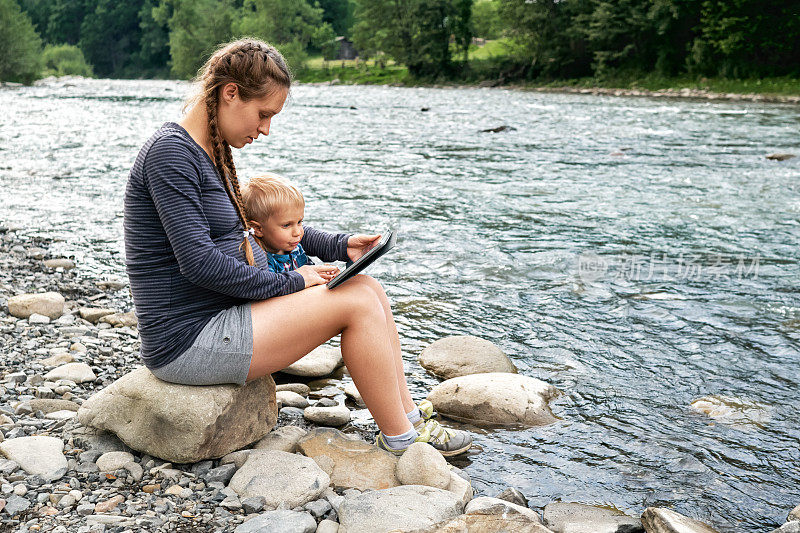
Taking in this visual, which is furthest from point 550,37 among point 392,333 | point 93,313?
point 392,333

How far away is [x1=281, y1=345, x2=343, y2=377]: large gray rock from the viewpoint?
4965 millimetres

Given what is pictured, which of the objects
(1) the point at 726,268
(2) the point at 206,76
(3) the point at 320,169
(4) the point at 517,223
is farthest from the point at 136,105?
(2) the point at 206,76

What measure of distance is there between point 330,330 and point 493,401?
1.40 m

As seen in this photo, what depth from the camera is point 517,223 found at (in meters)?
9.83

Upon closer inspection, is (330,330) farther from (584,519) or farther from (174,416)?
(584,519)

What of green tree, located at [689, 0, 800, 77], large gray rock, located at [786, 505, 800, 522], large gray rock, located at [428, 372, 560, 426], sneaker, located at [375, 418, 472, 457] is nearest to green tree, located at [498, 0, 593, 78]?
green tree, located at [689, 0, 800, 77]

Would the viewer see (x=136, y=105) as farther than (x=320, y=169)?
Yes

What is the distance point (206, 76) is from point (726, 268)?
20.0ft

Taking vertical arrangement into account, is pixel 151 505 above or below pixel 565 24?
below

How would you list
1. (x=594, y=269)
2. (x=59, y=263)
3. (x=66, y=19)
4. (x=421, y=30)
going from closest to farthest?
(x=59, y=263) < (x=594, y=269) < (x=421, y=30) < (x=66, y=19)

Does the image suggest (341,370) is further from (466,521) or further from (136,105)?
(136,105)

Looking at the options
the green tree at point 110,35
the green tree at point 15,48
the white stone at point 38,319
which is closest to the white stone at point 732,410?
the white stone at point 38,319

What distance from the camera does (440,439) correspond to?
3.82 m

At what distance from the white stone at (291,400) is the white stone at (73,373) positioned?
3.66 ft
